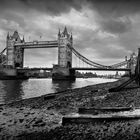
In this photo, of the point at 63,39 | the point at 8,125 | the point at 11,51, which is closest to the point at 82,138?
the point at 8,125

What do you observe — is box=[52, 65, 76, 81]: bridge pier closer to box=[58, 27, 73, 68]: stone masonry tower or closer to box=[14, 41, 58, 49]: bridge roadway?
box=[58, 27, 73, 68]: stone masonry tower

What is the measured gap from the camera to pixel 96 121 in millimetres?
4078

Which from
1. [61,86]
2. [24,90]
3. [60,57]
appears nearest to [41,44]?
[60,57]

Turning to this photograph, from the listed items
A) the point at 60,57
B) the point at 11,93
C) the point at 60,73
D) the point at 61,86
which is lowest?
the point at 61,86

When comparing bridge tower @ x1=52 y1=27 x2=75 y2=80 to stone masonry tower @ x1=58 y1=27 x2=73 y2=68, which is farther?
stone masonry tower @ x1=58 y1=27 x2=73 y2=68

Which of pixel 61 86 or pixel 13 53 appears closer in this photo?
pixel 61 86

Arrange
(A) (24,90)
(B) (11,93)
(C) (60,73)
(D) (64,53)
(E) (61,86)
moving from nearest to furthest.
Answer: (B) (11,93) < (A) (24,90) < (E) (61,86) < (C) (60,73) < (D) (64,53)

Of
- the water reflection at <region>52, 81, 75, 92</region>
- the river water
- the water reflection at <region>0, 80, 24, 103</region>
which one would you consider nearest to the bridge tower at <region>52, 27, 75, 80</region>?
the water reflection at <region>52, 81, 75, 92</region>

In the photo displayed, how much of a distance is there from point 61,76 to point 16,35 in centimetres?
4679

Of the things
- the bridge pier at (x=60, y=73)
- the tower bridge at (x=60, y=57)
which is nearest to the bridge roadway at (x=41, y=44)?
the tower bridge at (x=60, y=57)

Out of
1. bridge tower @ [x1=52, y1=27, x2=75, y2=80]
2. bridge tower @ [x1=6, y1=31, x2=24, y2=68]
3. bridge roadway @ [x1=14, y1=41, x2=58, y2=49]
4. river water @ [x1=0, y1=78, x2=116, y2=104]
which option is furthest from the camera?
bridge tower @ [x1=6, y1=31, x2=24, y2=68]

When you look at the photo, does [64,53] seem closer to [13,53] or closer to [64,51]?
[64,51]

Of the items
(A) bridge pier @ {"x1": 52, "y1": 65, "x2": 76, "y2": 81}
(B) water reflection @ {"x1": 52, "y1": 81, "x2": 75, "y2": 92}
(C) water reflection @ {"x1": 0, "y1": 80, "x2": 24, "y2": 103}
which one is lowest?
(B) water reflection @ {"x1": 52, "y1": 81, "x2": 75, "y2": 92}

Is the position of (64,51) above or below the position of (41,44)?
A: below
